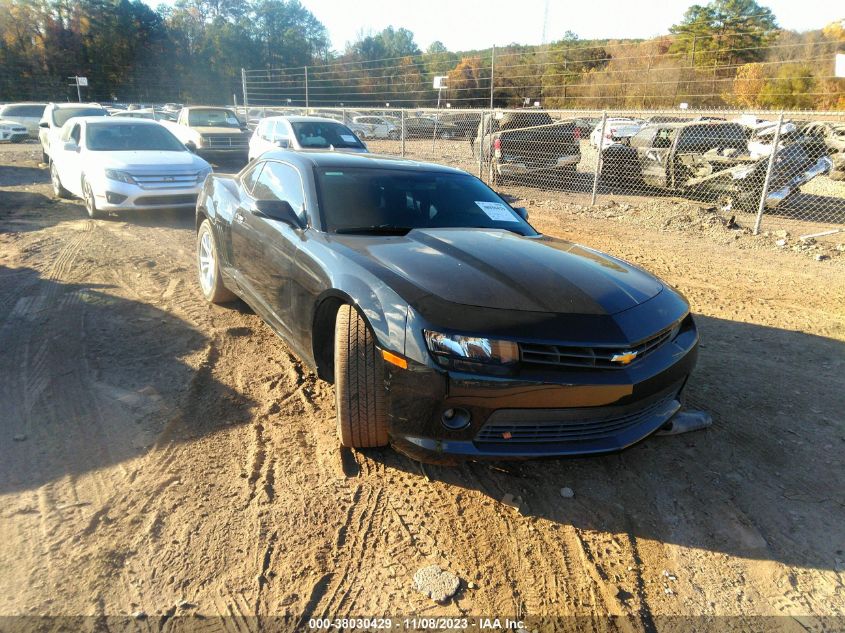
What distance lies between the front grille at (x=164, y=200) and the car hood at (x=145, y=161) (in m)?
0.43

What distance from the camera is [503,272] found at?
310 cm

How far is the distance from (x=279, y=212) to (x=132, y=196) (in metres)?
6.19

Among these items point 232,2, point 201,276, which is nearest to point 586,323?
point 201,276

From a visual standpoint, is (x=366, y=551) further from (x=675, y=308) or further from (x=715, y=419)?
(x=715, y=419)

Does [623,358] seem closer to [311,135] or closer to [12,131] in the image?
[311,135]

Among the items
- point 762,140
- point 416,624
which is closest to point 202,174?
point 416,624

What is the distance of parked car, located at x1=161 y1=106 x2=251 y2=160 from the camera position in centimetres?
1510

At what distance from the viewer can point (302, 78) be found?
31047 mm

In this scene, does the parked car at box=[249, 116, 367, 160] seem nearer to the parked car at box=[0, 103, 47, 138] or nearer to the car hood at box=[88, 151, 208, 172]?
the car hood at box=[88, 151, 208, 172]

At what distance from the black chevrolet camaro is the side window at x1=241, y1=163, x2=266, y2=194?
946 mm

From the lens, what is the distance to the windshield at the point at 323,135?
12180mm

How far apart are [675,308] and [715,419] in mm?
953

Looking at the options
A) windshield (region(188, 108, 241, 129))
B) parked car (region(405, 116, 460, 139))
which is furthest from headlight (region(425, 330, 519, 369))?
parked car (region(405, 116, 460, 139))

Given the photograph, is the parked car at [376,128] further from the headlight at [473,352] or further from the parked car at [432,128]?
→ the headlight at [473,352]
